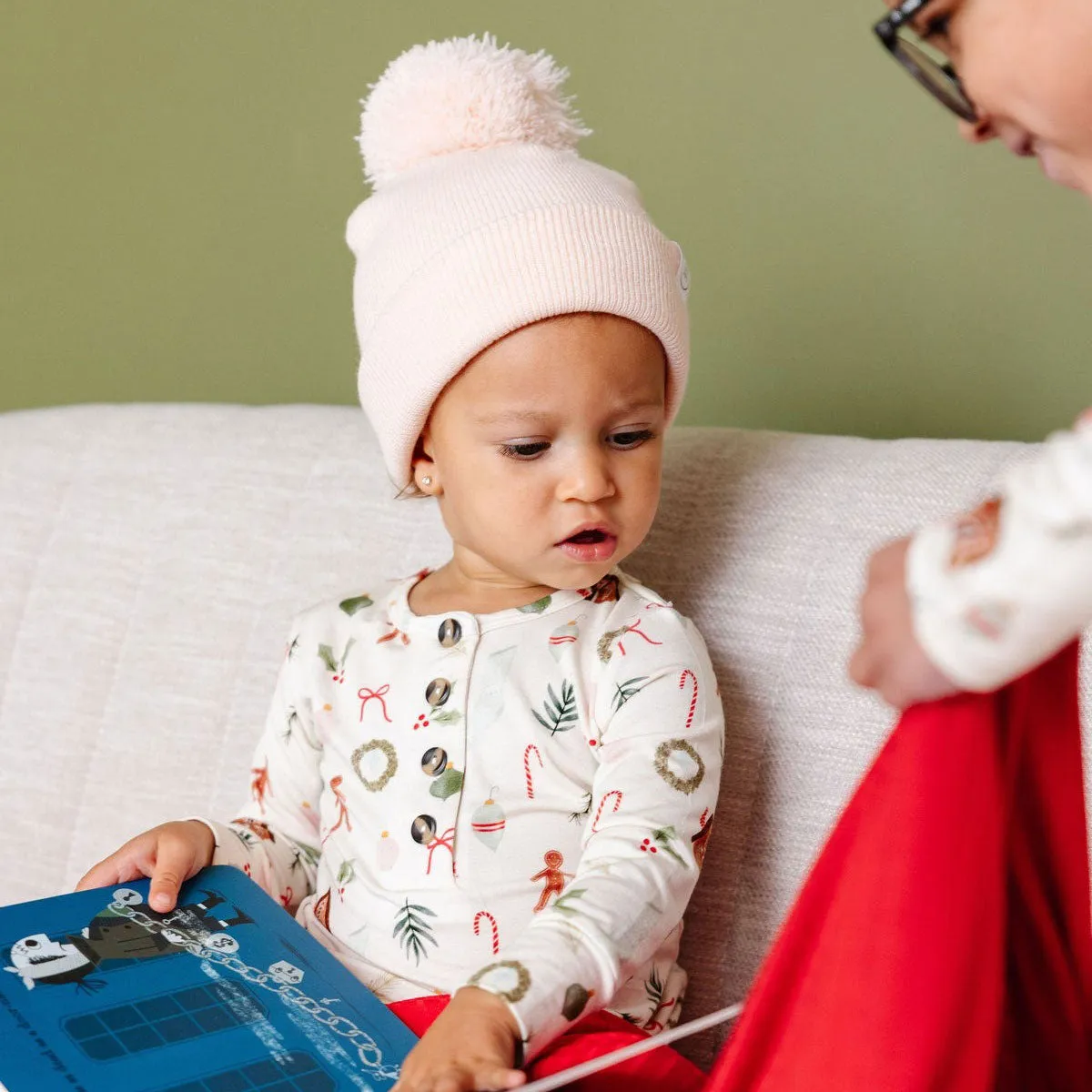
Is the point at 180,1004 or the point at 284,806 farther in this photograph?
the point at 284,806

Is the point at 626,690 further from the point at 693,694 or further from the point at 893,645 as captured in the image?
the point at 893,645

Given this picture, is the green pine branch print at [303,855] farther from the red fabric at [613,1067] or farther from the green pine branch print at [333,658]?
the red fabric at [613,1067]

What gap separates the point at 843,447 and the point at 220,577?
64 centimetres

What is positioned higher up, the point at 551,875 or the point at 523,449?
the point at 523,449

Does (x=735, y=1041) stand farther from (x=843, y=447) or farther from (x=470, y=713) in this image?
(x=843, y=447)

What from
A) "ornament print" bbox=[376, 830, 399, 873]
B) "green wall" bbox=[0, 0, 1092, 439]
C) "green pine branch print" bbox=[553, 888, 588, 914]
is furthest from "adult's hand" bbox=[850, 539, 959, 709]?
"green wall" bbox=[0, 0, 1092, 439]

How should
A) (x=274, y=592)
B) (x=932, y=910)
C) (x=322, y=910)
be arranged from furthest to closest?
(x=274, y=592)
(x=322, y=910)
(x=932, y=910)

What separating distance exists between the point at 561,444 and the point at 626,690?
186 millimetres

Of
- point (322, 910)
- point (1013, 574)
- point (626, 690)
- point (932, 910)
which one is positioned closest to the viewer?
point (1013, 574)

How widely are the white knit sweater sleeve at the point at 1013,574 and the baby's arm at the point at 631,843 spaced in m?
0.34

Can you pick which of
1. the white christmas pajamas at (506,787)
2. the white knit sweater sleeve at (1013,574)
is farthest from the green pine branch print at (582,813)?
the white knit sweater sleeve at (1013,574)

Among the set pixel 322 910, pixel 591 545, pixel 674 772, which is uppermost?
pixel 591 545

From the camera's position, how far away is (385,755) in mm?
1065

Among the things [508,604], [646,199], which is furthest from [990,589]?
[646,199]
